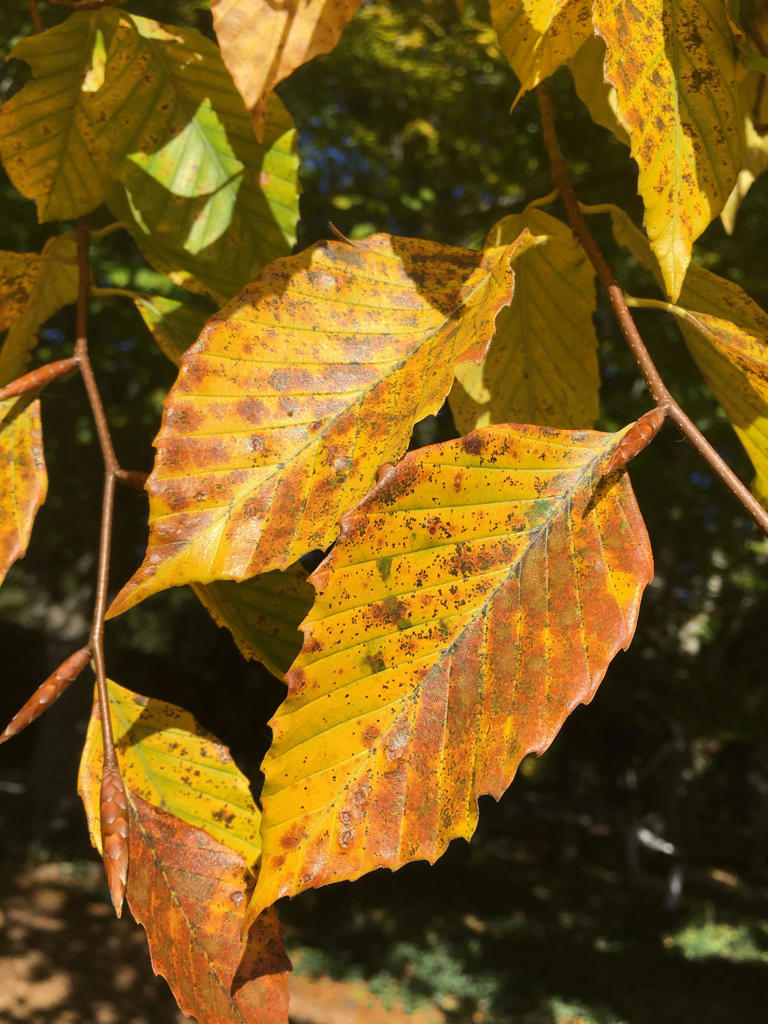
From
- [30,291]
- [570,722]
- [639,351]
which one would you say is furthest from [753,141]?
[570,722]

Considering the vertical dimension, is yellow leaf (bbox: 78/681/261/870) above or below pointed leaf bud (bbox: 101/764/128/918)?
below

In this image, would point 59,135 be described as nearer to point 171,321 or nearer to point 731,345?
point 171,321

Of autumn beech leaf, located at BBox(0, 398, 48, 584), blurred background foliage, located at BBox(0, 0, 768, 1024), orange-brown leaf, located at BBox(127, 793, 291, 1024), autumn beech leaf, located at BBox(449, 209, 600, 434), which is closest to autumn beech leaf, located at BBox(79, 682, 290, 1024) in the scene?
orange-brown leaf, located at BBox(127, 793, 291, 1024)

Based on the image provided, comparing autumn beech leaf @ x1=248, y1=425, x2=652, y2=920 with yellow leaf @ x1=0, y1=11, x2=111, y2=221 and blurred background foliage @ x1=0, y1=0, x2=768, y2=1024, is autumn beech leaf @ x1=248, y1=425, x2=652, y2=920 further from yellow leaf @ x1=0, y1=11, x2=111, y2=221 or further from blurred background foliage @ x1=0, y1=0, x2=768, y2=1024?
blurred background foliage @ x1=0, y1=0, x2=768, y2=1024

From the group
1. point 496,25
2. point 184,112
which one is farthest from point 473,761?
point 184,112

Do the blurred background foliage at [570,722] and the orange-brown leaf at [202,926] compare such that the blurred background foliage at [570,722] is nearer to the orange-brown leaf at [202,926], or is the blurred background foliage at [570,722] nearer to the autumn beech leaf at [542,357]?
the autumn beech leaf at [542,357]
